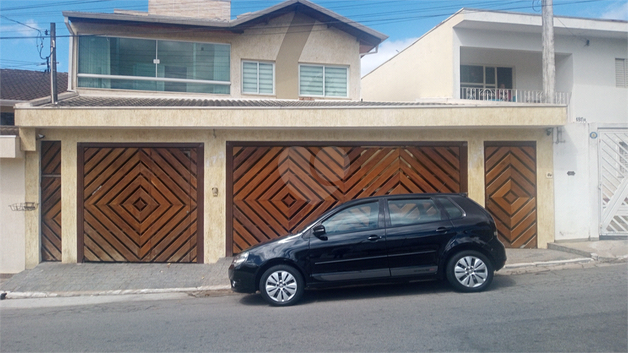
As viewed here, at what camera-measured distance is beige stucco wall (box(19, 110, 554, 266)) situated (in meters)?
10.5

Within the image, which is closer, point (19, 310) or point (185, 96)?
point (19, 310)

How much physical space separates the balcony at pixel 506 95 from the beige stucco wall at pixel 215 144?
17.5ft

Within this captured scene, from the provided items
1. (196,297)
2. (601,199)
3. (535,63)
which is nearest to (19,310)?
(196,297)

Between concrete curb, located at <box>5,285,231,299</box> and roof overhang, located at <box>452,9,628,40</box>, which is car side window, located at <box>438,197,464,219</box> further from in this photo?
roof overhang, located at <box>452,9,628,40</box>

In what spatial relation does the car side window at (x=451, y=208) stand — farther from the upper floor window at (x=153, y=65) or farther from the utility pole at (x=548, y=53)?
the upper floor window at (x=153, y=65)

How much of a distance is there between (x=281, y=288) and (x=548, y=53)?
29.8 ft

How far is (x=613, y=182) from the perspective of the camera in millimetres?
11227

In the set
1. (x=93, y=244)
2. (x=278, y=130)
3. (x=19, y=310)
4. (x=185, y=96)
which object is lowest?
(x=19, y=310)

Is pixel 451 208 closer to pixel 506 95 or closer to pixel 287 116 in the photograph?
pixel 287 116

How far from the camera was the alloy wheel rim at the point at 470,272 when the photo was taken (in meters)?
7.12

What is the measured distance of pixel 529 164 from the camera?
1107 centimetres

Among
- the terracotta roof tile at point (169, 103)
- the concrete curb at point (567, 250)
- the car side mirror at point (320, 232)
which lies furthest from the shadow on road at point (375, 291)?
the terracotta roof tile at point (169, 103)

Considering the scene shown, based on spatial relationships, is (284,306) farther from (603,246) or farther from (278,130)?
(603,246)

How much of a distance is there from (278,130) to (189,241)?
312 centimetres
